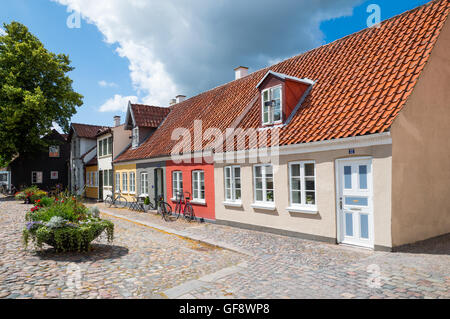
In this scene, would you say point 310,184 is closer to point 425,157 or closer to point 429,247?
point 425,157

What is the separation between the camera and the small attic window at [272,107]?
10.9 meters

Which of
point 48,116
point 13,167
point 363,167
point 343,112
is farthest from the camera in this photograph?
point 13,167

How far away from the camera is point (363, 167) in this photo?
7789 millimetres

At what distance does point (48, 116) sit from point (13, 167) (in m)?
13.1

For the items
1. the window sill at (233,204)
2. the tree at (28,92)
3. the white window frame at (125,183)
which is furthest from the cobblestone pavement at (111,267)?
the tree at (28,92)

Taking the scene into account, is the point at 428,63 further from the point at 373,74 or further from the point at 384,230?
the point at 384,230

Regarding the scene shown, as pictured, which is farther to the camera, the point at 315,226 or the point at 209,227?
the point at 209,227

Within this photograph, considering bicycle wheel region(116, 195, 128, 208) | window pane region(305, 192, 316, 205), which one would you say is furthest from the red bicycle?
bicycle wheel region(116, 195, 128, 208)

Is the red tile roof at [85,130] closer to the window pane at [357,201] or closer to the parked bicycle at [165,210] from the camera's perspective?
the parked bicycle at [165,210]

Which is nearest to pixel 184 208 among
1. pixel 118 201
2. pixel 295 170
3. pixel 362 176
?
pixel 295 170

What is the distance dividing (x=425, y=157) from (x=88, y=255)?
9.21 meters

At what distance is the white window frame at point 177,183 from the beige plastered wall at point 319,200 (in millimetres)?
3295

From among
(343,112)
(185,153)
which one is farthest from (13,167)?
(343,112)

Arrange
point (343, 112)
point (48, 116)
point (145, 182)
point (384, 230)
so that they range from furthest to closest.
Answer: point (48, 116) → point (145, 182) → point (343, 112) → point (384, 230)
